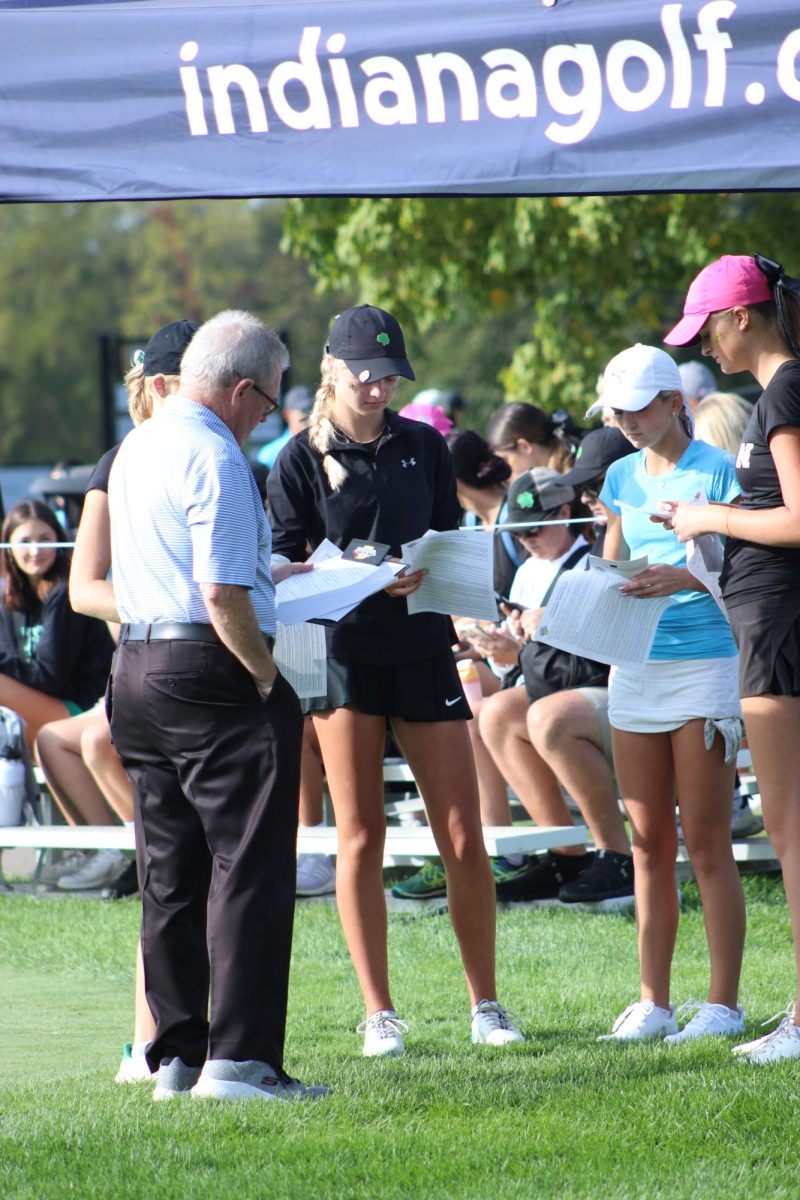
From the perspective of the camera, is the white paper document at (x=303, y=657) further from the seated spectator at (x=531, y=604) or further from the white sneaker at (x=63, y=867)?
the white sneaker at (x=63, y=867)

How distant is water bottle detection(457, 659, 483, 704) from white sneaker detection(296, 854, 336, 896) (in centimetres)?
111

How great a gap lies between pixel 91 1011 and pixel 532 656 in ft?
8.81

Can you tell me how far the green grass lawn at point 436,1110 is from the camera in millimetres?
3717

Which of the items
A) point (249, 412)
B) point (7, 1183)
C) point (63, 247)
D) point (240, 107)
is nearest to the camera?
point (7, 1183)

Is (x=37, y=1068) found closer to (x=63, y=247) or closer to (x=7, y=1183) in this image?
(x=7, y=1183)

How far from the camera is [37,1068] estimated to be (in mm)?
5242

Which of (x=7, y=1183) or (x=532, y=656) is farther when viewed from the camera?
(x=532, y=656)

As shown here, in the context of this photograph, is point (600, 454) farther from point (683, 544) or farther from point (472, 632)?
point (683, 544)

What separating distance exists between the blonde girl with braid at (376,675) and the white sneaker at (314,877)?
281 centimetres

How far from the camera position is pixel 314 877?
8.12m

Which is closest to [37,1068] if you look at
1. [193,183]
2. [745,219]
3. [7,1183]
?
[7,1183]

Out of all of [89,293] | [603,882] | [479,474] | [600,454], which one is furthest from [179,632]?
[89,293]

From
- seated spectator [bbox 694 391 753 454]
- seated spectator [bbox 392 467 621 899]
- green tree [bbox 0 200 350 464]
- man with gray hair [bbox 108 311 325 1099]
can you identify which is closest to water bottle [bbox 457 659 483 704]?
seated spectator [bbox 392 467 621 899]

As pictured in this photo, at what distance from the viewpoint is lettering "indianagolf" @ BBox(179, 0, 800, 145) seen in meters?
4.42
